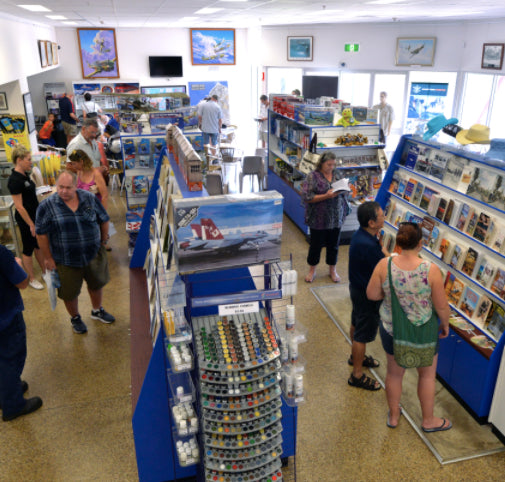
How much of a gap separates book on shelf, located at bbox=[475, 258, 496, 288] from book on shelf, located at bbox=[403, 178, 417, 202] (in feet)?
3.79

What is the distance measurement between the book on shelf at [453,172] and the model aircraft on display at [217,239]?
2330 millimetres

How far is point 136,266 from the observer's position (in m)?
4.98

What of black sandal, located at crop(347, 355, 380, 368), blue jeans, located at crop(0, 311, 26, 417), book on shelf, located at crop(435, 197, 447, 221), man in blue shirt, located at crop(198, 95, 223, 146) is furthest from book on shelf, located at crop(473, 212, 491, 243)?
man in blue shirt, located at crop(198, 95, 223, 146)

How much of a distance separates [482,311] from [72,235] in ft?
11.3

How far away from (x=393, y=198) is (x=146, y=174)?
3.05 meters

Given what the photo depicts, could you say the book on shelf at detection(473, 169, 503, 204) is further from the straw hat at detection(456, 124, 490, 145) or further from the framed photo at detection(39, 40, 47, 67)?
the framed photo at detection(39, 40, 47, 67)

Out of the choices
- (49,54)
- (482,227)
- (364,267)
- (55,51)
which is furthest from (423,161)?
(55,51)

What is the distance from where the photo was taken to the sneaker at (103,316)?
16.3 feet

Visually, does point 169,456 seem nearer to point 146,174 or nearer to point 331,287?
point 331,287

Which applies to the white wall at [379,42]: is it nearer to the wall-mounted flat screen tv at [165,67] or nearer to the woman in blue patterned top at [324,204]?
the wall-mounted flat screen tv at [165,67]

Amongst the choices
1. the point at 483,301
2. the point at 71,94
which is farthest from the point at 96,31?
the point at 483,301

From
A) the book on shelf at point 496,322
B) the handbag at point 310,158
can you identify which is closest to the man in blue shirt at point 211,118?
the handbag at point 310,158

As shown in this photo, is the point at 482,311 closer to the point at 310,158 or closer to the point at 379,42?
the point at 310,158

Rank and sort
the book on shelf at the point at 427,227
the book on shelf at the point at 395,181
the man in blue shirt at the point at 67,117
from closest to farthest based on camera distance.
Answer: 1. the book on shelf at the point at 427,227
2. the book on shelf at the point at 395,181
3. the man in blue shirt at the point at 67,117
